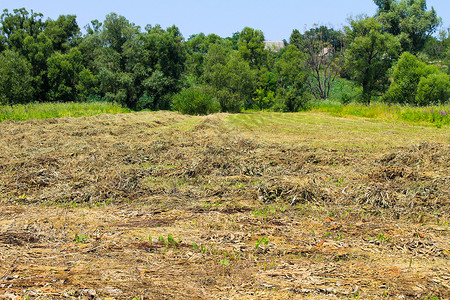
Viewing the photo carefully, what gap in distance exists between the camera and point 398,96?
24578 mm

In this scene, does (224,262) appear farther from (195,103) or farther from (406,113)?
(195,103)

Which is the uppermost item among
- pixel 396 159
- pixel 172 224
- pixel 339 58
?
pixel 339 58

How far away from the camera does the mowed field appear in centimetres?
273

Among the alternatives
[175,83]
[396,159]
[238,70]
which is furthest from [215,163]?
[175,83]

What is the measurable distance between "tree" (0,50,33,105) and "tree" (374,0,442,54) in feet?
104

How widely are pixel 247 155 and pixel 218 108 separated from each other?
17.1 metres

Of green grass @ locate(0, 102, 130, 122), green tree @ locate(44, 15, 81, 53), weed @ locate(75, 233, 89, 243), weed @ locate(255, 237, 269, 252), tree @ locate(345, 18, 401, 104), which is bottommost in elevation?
weed @ locate(75, 233, 89, 243)

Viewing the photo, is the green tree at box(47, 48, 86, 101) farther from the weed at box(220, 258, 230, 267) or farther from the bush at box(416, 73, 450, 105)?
the weed at box(220, 258, 230, 267)

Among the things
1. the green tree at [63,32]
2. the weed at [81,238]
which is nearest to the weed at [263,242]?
the weed at [81,238]

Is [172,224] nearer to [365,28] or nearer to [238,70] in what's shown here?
[238,70]

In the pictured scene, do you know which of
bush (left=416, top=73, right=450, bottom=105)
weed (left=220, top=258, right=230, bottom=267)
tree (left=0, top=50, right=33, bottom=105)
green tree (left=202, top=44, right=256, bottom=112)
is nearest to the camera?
weed (left=220, top=258, right=230, bottom=267)

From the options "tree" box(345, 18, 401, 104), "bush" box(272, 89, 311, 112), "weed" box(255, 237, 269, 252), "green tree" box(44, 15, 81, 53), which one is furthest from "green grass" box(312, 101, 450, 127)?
"green tree" box(44, 15, 81, 53)

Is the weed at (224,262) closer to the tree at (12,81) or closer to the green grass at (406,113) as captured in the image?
the green grass at (406,113)

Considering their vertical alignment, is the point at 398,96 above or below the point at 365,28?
below
